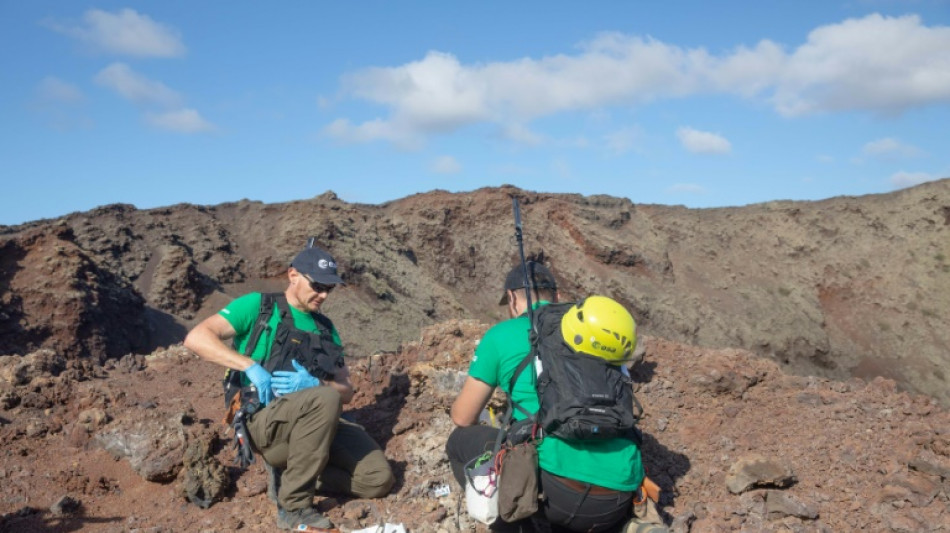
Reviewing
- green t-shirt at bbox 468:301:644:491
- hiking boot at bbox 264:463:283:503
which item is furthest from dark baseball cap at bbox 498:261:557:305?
hiking boot at bbox 264:463:283:503

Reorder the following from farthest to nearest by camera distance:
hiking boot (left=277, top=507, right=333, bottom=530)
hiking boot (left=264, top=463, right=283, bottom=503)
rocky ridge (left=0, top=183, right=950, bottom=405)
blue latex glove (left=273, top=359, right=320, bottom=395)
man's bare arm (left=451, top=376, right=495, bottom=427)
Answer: rocky ridge (left=0, top=183, right=950, bottom=405), hiking boot (left=264, top=463, right=283, bottom=503), blue latex glove (left=273, top=359, right=320, bottom=395), hiking boot (left=277, top=507, right=333, bottom=530), man's bare arm (left=451, top=376, right=495, bottom=427)

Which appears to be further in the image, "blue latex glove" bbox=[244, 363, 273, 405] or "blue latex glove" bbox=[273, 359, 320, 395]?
"blue latex glove" bbox=[273, 359, 320, 395]

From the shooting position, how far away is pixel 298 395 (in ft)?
13.5

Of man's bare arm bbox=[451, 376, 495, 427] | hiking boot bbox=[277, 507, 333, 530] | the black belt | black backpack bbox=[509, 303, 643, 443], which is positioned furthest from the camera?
hiking boot bbox=[277, 507, 333, 530]

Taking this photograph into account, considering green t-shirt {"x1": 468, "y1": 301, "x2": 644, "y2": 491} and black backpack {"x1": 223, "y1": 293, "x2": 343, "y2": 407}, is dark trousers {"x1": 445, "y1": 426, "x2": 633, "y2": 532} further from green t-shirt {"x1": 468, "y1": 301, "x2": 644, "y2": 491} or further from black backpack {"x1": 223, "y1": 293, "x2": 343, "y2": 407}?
black backpack {"x1": 223, "y1": 293, "x2": 343, "y2": 407}

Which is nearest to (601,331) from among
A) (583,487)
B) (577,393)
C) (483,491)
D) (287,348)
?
(577,393)

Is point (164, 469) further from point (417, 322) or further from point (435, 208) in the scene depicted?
point (435, 208)

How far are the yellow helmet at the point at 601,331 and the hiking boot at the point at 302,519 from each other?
179cm

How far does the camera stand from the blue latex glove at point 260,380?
4.08 metres

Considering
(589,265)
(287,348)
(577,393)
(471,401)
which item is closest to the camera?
(577,393)

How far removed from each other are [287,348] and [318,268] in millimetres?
511

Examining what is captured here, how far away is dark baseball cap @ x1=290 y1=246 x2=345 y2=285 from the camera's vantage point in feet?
14.1

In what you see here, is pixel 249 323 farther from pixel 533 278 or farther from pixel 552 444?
pixel 552 444

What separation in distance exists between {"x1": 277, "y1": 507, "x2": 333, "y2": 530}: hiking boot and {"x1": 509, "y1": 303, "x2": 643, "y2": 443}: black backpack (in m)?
1.34
